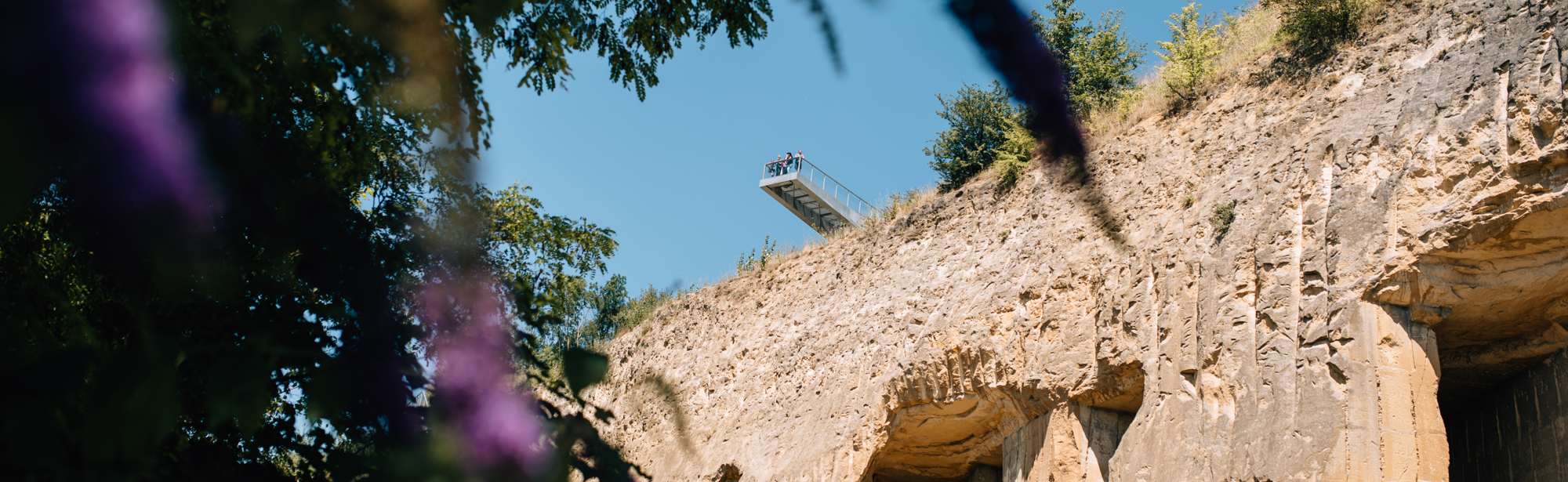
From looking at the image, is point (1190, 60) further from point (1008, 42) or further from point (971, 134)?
point (1008, 42)

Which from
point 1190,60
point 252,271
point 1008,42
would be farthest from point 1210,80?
point 252,271

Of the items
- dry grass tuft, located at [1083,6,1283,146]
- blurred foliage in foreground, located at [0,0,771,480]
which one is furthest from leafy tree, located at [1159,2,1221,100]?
blurred foliage in foreground, located at [0,0,771,480]

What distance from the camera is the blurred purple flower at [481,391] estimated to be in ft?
5.49

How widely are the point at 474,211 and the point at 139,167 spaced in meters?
1.07

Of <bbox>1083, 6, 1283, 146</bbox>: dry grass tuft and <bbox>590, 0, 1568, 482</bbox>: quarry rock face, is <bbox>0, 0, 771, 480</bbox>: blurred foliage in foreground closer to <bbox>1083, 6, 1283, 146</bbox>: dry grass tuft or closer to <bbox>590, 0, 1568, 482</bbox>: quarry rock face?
<bbox>590, 0, 1568, 482</bbox>: quarry rock face

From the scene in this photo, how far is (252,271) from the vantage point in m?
2.79

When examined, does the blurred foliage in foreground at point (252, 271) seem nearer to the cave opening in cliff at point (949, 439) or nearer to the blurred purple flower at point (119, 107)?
the blurred purple flower at point (119, 107)

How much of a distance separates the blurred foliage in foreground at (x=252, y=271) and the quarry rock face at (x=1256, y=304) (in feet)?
14.8

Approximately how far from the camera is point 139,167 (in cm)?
161

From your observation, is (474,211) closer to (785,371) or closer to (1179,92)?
(1179,92)

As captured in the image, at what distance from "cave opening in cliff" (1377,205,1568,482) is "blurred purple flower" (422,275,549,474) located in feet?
23.5

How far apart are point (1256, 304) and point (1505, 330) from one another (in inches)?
71.1

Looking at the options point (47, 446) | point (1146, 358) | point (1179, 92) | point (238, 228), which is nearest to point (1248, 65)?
point (1179, 92)

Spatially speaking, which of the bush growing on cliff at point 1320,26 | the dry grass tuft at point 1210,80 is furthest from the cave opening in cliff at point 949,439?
the bush growing on cliff at point 1320,26
